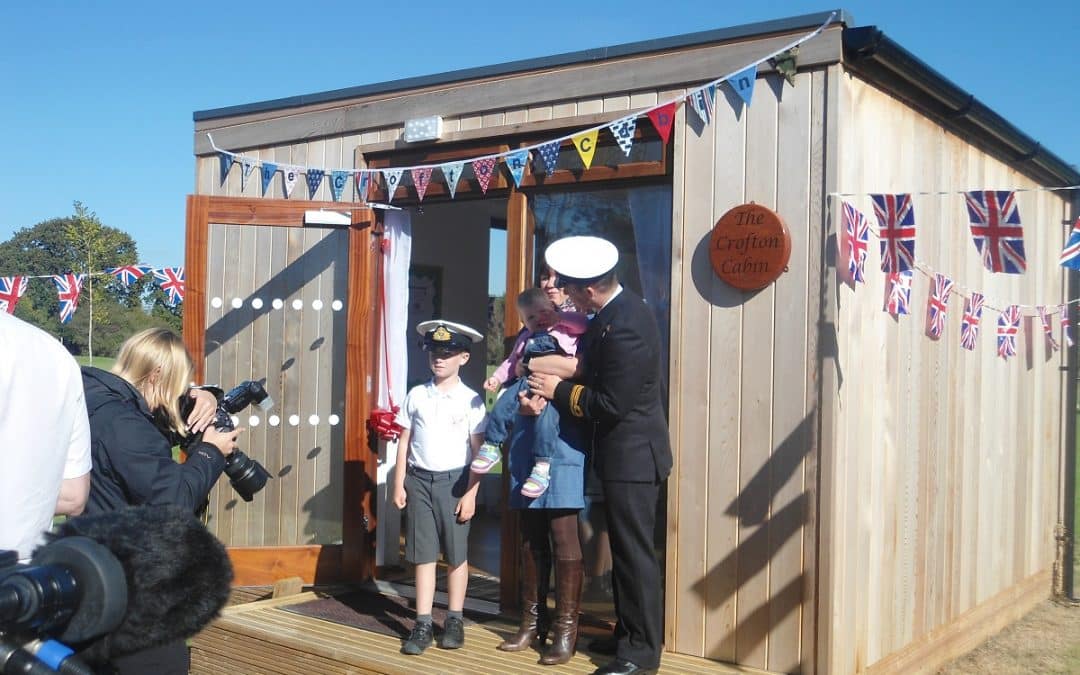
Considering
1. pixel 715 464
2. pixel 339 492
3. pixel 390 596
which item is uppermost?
pixel 715 464

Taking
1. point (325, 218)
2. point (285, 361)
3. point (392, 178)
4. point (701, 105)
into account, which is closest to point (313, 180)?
point (325, 218)

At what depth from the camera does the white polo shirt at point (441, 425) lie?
4898 mm

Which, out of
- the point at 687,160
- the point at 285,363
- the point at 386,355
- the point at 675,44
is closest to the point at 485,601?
the point at 386,355

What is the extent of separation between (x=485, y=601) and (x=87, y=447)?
3549 mm

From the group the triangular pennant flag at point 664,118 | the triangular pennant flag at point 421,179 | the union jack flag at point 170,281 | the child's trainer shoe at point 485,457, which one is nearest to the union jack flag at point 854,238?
the triangular pennant flag at point 664,118

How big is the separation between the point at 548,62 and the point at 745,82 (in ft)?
3.79

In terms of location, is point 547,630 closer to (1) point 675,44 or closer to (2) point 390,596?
(2) point 390,596

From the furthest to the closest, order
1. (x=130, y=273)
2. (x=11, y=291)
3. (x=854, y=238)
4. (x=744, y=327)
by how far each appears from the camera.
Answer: (x=130, y=273) < (x=11, y=291) < (x=744, y=327) < (x=854, y=238)

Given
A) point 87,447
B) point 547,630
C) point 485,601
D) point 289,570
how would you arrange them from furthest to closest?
1. point 289,570
2. point 485,601
3. point 547,630
4. point 87,447

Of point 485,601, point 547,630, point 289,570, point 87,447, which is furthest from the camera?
point 289,570

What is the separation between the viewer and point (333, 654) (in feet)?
15.7

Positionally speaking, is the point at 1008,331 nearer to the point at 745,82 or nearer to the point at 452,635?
the point at 745,82

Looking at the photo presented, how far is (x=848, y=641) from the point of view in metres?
4.43

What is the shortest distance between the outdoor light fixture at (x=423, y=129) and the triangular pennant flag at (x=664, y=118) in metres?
1.39
